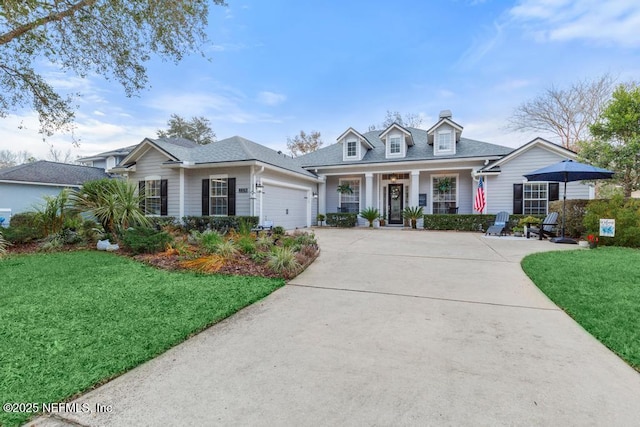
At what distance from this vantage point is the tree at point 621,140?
30.5 feet

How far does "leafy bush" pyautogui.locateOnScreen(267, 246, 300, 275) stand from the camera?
5266 mm

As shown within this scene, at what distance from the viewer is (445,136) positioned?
15.3m

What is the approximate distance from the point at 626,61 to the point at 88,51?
78.0ft

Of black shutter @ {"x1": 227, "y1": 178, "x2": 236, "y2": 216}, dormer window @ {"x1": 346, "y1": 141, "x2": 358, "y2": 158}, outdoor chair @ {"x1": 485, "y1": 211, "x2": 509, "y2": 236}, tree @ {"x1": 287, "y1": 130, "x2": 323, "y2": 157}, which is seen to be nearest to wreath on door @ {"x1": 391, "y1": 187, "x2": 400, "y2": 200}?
dormer window @ {"x1": 346, "y1": 141, "x2": 358, "y2": 158}

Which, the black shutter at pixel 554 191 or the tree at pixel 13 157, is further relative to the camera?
the tree at pixel 13 157

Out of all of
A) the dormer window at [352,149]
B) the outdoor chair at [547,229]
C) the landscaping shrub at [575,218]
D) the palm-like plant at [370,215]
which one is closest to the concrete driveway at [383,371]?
the outdoor chair at [547,229]

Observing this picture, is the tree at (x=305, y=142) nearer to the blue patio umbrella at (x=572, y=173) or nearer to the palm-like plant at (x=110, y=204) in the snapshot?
the palm-like plant at (x=110, y=204)

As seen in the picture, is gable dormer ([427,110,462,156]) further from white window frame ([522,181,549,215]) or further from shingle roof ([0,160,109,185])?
shingle roof ([0,160,109,185])

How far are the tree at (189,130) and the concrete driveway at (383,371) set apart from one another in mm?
33368

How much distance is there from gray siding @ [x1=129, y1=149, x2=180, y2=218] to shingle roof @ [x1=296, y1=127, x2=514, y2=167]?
23.6ft

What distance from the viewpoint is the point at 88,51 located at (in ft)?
28.6

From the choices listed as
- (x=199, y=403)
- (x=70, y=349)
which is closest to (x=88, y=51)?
(x=70, y=349)

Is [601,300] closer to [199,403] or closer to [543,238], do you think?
[199,403]

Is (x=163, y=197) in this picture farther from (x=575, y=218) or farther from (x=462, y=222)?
(x=575, y=218)
